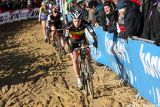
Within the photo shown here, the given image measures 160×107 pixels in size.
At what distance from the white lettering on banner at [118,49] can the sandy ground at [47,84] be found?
816 millimetres

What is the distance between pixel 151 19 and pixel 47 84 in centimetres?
448

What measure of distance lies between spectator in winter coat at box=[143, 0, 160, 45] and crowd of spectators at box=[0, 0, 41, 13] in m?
23.6

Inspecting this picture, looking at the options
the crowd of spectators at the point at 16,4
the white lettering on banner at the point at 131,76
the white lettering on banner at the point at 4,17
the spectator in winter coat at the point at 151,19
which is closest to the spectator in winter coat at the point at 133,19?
the spectator in winter coat at the point at 151,19

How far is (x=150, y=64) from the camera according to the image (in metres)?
8.75

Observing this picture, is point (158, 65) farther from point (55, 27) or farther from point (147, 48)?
point (55, 27)

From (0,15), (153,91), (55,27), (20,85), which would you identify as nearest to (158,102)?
(153,91)

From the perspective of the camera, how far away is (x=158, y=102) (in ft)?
28.7

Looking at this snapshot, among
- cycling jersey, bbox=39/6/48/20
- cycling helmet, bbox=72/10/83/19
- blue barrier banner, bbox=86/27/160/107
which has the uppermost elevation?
cycling helmet, bbox=72/10/83/19

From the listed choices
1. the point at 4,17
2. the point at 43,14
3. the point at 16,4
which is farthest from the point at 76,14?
the point at 16,4

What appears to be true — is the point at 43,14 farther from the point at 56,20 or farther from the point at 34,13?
the point at 34,13

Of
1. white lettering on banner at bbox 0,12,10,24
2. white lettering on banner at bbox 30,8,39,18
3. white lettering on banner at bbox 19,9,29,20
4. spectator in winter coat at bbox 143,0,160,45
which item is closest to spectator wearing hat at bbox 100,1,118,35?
spectator in winter coat at bbox 143,0,160,45

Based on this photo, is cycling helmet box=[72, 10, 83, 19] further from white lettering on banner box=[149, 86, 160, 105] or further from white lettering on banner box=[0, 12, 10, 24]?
white lettering on banner box=[0, 12, 10, 24]

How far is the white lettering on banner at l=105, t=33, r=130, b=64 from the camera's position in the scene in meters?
11.0

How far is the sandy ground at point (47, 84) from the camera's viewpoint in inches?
406
